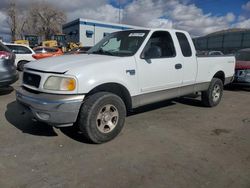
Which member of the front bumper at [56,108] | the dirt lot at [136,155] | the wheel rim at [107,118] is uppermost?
the front bumper at [56,108]

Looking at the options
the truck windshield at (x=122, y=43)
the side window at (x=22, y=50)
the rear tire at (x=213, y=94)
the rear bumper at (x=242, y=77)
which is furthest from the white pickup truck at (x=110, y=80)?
the side window at (x=22, y=50)

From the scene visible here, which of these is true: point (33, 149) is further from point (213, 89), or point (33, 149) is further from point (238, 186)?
point (213, 89)

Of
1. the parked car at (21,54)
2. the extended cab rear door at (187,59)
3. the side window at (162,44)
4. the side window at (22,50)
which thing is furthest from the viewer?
the side window at (22,50)

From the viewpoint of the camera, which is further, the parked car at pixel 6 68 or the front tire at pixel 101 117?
the parked car at pixel 6 68

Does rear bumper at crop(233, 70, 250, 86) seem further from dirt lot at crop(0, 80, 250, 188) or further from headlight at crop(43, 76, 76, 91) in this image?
headlight at crop(43, 76, 76, 91)

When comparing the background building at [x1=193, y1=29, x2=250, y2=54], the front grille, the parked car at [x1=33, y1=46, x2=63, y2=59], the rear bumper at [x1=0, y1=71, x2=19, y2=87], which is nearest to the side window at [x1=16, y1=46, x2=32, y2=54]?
the parked car at [x1=33, y1=46, x2=63, y2=59]

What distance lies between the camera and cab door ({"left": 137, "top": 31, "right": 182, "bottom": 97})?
164 inches

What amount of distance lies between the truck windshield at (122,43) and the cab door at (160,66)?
0.18 metres

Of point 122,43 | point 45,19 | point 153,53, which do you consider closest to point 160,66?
point 153,53

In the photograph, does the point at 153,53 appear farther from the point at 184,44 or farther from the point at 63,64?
the point at 63,64

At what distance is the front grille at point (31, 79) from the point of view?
3.53 meters

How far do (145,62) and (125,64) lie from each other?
471mm

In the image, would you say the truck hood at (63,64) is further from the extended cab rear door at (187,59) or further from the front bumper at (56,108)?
the extended cab rear door at (187,59)

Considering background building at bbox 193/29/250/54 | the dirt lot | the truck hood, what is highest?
background building at bbox 193/29/250/54
